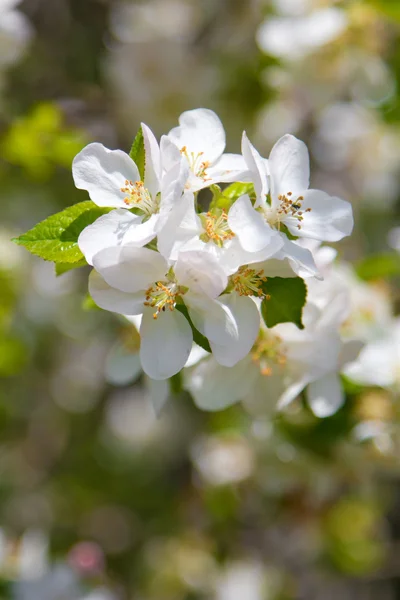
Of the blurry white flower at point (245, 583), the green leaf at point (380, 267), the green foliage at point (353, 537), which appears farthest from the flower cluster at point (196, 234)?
the blurry white flower at point (245, 583)

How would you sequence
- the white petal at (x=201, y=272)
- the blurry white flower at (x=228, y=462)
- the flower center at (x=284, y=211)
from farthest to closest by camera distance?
the blurry white flower at (x=228, y=462)
the flower center at (x=284, y=211)
the white petal at (x=201, y=272)

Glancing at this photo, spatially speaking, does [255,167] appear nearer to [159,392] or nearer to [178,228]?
[178,228]

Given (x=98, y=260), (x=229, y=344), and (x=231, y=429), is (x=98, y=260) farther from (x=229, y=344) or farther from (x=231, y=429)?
(x=231, y=429)

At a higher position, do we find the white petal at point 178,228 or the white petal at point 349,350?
the white petal at point 178,228

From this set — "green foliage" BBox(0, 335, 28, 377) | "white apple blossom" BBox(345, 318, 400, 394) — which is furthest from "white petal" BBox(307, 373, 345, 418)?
"green foliage" BBox(0, 335, 28, 377)

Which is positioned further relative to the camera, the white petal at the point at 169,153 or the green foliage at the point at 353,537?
the green foliage at the point at 353,537

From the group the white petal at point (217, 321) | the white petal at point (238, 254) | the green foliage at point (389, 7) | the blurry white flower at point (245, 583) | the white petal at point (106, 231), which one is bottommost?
the blurry white flower at point (245, 583)

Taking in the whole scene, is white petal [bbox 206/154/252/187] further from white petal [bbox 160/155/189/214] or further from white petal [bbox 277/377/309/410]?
white petal [bbox 277/377/309/410]

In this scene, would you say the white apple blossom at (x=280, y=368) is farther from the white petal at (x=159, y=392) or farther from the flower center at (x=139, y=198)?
the flower center at (x=139, y=198)
